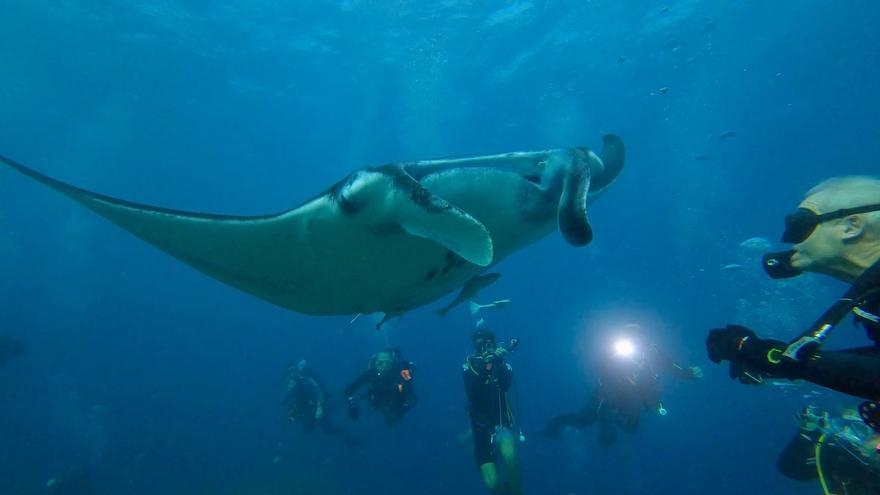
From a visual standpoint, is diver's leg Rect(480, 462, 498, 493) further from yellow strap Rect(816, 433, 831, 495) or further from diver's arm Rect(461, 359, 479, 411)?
yellow strap Rect(816, 433, 831, 495)

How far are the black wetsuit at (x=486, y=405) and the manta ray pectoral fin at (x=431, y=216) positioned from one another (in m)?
6.85

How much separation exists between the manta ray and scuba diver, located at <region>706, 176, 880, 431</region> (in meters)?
1.11

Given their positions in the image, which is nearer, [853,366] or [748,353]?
[853,366]

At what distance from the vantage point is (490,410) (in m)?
8.48

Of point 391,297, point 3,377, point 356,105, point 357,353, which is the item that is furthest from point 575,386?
point 3,377

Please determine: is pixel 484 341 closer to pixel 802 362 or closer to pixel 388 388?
pixel 388 388

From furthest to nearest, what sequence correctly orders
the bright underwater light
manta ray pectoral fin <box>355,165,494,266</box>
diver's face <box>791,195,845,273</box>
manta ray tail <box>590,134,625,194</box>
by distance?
the bright underwater light < manta ray tail <box>590,134,625,194</box> < diver's face <box>791,195,845,273</box> < manta ray pectoral fin <box>355,165,494,266</box>

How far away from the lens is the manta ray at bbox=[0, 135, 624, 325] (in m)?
2.05

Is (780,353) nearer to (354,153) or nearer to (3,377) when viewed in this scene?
(354,153)

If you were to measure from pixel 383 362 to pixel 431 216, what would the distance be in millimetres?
10340

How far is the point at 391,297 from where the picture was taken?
326 cm

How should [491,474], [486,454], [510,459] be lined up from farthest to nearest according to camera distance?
[486,454] < [491,474] < [510,459]

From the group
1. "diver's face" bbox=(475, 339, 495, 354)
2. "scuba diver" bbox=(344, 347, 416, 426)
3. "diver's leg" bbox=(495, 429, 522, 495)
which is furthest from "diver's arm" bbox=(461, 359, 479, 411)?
"scuba diver" bbox=(344, 347, 416, 426)

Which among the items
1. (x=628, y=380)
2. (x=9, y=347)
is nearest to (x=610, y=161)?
(x=628, y=380)
